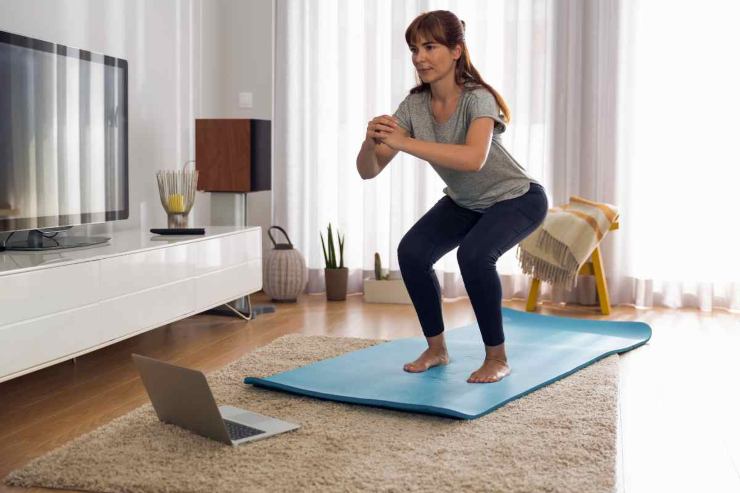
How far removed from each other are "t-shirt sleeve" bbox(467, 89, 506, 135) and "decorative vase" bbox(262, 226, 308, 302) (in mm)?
2317

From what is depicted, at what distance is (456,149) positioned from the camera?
9.35 feet

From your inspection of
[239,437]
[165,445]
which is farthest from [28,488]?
[239,437]

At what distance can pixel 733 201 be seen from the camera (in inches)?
194

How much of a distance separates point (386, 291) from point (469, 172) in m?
2.17

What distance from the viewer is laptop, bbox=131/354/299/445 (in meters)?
2.32

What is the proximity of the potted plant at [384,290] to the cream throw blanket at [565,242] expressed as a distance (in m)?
0.75

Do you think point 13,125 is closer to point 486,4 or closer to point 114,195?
point 114,195

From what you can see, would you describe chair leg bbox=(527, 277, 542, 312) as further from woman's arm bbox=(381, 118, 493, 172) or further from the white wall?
woman's arm bbox=(381, 118, 493, 172)

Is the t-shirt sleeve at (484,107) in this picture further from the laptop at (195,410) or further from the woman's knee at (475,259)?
the laptop at (195,410)

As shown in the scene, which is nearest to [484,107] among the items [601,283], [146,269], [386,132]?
[386,132]

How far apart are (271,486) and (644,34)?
152 inches

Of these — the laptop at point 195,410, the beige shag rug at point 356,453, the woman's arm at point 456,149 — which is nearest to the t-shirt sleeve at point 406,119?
the woman's arm at point 456,149

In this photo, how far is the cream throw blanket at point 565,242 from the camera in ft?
15.1

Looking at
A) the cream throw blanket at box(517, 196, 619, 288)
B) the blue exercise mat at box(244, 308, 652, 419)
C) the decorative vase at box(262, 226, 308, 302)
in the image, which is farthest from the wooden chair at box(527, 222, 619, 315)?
the decorative vase at box(262, 226, 308, 302)
